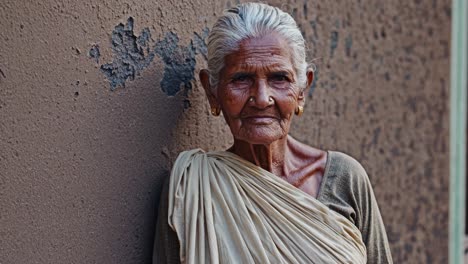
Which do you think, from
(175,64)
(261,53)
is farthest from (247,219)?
(175,64)

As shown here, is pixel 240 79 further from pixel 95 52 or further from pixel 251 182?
pixel 95 52

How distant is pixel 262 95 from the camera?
241 cm

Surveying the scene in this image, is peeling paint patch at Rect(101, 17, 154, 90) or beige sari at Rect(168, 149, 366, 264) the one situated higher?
peeling paint patch at Rect(101, 17, 154, 90)

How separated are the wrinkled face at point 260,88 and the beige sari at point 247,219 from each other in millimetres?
154

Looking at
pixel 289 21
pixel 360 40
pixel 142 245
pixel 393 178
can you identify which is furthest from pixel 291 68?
pixel 393 178

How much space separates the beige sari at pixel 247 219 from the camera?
2.43m

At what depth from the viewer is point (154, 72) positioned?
2.71 metres

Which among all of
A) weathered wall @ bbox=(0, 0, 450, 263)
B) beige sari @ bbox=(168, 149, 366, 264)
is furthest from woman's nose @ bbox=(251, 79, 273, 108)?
weathered wall @ bbox=(0, 0, 450, 263)

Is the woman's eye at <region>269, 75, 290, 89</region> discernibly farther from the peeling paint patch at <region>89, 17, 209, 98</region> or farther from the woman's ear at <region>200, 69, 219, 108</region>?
the peeling paint patch at <region>89, 17, 209, 98</region>

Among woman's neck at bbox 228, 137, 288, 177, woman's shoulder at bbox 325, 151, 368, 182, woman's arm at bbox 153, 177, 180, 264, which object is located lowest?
woman's arm at bbox 153, 177, 180, 264

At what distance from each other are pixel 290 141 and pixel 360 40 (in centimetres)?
145

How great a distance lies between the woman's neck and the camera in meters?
2.62

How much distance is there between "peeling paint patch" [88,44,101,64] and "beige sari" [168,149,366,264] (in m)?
0.42

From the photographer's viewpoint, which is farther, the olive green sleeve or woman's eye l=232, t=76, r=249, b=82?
the olive green sleeve
